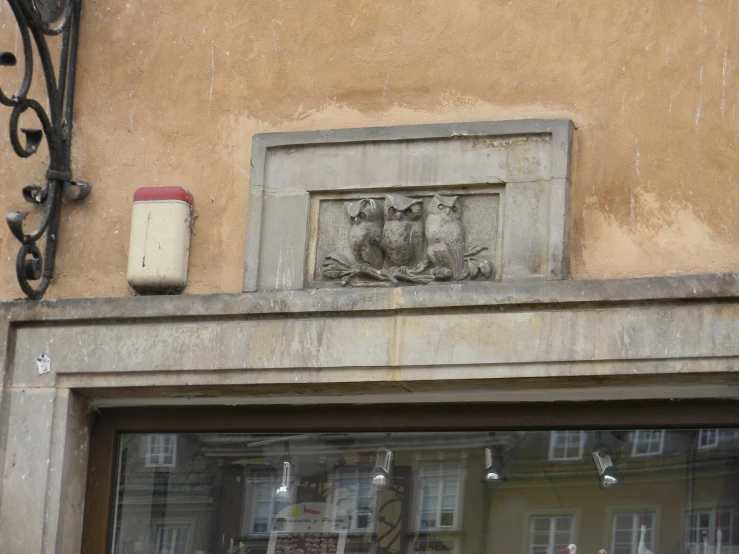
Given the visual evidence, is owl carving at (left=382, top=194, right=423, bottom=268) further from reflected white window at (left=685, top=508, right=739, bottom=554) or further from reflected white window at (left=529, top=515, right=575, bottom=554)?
reflected white window at (left=685, top=508, right=739, bottom=554)

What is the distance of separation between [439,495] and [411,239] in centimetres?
80

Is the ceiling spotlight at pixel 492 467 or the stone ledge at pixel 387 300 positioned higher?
the stone ledge at pixel 387 300

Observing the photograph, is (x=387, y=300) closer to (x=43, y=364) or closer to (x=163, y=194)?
(x=163, y=194)

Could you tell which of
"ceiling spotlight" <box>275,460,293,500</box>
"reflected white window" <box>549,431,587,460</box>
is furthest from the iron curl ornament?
"reflected white window" <box>549,431,587,460</box>

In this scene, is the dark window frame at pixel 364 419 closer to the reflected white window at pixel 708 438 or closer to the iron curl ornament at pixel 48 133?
the reflected white window at pixel 708 438

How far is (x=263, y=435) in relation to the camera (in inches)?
195

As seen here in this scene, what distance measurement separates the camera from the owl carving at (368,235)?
4707mm

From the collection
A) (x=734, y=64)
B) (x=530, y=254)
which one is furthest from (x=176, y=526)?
(x=734, y=64)

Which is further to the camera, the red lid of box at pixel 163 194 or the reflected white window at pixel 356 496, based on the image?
the red lid of box at pixel 163 194

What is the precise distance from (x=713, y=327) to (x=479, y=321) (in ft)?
2.23

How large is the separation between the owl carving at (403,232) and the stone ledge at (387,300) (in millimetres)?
115

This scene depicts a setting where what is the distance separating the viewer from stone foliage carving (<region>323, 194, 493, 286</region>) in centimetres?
461

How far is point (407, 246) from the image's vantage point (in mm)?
4672

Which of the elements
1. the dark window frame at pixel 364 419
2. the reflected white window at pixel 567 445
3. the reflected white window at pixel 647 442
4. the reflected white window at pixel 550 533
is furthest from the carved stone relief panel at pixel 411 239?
the reflected white window at pixel 550 533
